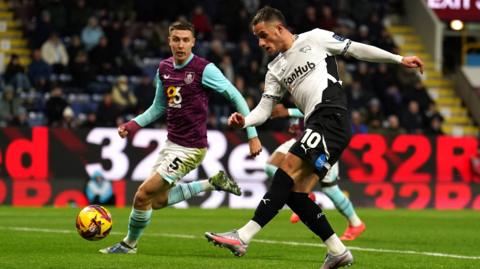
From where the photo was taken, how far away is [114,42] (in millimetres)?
25891

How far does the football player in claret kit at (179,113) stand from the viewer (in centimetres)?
1113

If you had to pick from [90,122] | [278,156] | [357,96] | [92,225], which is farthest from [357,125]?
[92,225]

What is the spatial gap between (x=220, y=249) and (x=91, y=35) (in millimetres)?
14749

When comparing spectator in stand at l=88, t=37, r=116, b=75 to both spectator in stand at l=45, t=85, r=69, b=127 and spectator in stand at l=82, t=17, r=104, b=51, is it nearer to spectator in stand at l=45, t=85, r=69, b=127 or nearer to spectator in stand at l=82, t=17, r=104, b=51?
spectator in stand at l=82, t=17, r=104, b=51

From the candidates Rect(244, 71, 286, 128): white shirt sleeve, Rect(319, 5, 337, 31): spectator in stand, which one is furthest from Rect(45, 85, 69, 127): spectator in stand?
Rect(244, 71, 286, 128): white shirt sleeve

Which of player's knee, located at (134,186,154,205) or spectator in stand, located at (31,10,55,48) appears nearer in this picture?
player's knee, located at (134,186,154,205)

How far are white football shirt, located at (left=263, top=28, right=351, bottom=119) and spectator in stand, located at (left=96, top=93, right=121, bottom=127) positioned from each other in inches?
542

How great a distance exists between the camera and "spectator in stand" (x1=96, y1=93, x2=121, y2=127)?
914 inches

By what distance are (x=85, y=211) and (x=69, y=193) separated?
11.1m

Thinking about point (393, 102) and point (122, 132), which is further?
point (393, 102)

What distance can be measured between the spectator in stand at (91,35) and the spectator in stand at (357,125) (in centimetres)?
604

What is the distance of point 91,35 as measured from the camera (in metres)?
26.0

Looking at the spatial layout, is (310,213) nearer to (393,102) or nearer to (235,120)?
(235,120)

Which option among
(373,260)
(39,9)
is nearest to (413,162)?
(39,9)
